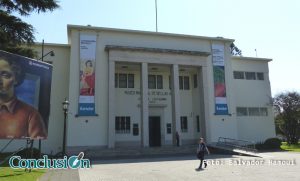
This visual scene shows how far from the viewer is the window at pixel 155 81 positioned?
31.6 meters

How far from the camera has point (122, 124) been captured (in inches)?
1170

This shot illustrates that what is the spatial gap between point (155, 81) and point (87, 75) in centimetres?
783

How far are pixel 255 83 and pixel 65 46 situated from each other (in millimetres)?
21033

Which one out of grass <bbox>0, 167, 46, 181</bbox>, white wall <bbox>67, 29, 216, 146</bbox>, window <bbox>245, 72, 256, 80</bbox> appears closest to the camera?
grass <bbox>0, 167, 46, 181</bbox>

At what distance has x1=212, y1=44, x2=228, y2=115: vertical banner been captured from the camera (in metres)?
30.2

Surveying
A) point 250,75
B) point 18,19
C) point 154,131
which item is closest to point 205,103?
point 154,131

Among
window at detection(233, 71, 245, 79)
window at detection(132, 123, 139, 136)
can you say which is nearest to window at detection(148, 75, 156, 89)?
window at detection(132, 123, 139, 136)

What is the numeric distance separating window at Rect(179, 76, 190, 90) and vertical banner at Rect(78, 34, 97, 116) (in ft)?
33.5

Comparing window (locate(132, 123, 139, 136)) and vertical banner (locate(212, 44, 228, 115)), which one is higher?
vertical banner (locate(212, 44, 228, 115))

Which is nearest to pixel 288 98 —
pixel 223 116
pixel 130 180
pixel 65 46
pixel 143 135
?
pixel 223 116

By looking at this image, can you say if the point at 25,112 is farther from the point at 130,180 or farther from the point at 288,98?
the point at 288,98

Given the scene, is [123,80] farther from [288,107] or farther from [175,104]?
[288,107]

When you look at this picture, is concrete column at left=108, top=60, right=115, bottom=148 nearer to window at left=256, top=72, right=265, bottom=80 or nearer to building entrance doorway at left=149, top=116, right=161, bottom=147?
building entrance doorway at left=149, top=116, right=161, bottom=147

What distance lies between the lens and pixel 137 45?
1153 inches
